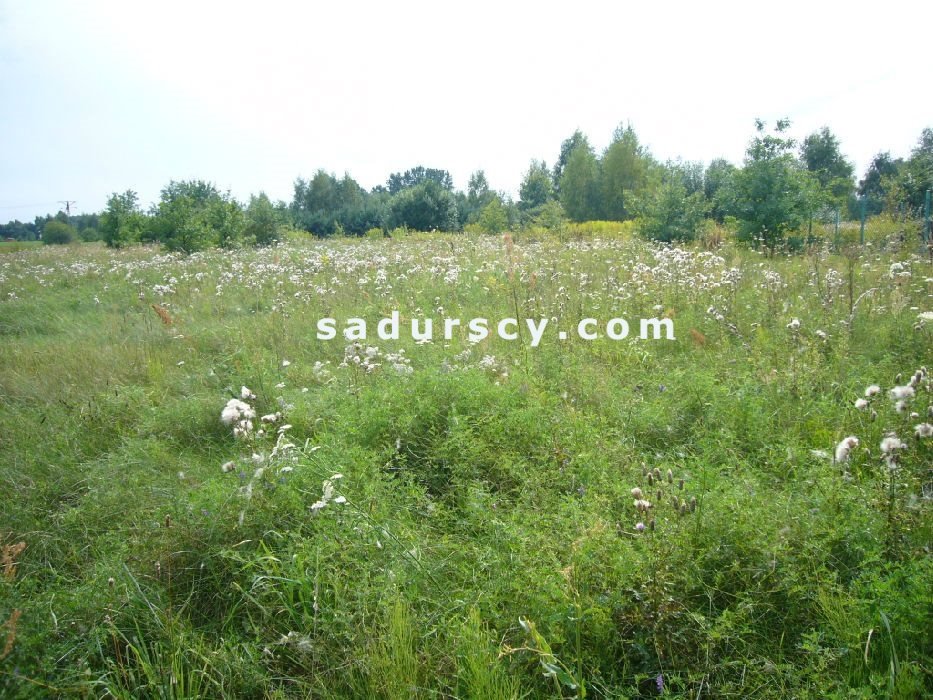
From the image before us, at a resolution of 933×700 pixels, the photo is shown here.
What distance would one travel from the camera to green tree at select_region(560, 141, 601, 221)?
1378 inches

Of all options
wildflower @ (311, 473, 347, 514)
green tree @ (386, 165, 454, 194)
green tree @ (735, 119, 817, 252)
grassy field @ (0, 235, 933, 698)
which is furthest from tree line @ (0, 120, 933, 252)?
green tree @ (386, 165, 454, 194)

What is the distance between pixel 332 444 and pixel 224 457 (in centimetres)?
94

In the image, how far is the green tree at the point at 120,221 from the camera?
71.5ft

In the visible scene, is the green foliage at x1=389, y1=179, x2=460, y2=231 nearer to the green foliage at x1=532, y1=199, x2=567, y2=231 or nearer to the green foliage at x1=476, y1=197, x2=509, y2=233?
the green foliage at x1=476, y1=197, x2=509, y2=233

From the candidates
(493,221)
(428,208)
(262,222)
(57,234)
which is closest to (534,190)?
(428,208)

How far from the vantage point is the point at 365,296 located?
796cm

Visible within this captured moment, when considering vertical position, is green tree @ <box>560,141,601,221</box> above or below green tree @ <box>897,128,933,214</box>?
above

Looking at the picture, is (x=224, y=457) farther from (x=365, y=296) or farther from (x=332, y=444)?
(x=365, y=296)

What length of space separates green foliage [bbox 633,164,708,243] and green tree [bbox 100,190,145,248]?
1897cm

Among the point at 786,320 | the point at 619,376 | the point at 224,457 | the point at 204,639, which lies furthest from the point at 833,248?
the point at 204,639

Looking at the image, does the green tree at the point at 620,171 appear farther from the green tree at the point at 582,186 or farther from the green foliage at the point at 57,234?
the green foliage at the point at 57,234

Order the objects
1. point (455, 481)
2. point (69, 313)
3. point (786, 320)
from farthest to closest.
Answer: point (69, 313), point (786, 320), point (455, 481)

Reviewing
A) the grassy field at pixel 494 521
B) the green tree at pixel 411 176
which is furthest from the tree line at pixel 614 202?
the green tree at pixel 411 176

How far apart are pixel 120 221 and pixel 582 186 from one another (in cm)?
2571
